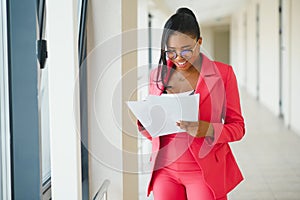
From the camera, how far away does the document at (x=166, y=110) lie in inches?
64.3

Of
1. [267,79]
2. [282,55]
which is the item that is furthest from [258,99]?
[282,55]

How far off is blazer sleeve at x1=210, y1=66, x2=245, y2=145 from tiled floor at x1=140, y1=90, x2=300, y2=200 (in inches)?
70.8

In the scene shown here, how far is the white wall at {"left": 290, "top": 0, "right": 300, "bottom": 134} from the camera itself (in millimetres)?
6203

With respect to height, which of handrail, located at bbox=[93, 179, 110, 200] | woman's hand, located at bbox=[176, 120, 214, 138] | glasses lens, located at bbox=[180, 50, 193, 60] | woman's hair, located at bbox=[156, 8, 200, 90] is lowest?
handrail, located at bbox=[93, 179, 110, 200]

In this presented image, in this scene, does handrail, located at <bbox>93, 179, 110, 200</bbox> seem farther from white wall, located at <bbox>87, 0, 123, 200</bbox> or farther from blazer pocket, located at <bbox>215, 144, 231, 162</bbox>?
blazer pocket, located at <bbox>215, 144, 231, 162</bbox>

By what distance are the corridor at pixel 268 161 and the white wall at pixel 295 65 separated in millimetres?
211

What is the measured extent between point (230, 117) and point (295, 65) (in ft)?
16.5

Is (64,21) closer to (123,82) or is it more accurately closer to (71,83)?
(71,83)

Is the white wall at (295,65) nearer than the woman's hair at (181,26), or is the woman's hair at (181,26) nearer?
the woman's hair at (181,26)

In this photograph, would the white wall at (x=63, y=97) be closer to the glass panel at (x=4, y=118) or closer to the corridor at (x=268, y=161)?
the glass panel at (x=4, y=118)

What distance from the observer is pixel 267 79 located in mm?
8891

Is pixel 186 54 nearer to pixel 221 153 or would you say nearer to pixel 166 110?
pixel 166 110

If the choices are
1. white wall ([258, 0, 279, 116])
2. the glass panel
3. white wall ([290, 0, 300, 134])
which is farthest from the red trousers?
white wall ([258, 0, 279, 116])

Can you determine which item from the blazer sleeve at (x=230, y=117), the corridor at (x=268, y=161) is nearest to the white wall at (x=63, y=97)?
the blazer sleeve at (x=230, y=117)
